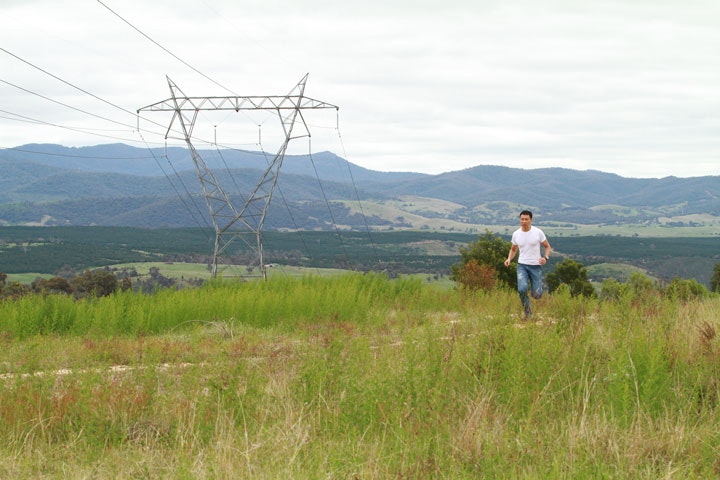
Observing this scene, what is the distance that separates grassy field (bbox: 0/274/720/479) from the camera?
582 centimetres

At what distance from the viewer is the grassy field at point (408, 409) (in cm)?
582

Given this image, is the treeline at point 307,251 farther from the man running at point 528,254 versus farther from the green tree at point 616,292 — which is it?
the man running at point 528,254

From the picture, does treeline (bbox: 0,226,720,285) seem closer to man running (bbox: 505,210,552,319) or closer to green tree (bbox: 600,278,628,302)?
green tree (bbox: 600,278,628,302)

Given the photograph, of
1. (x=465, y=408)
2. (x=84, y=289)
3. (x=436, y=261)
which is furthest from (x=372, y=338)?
(x=436, y=261)

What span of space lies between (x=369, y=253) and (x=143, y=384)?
5147 inches

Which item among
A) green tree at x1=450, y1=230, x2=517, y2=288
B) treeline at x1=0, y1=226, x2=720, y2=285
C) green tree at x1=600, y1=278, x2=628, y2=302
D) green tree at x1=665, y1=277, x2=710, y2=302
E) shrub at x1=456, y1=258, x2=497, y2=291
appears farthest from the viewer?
treeline at x1=0, y1=226, x2=720, y2=285

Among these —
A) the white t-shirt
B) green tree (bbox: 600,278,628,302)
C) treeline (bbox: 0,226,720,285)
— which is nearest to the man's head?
the white t-shirt

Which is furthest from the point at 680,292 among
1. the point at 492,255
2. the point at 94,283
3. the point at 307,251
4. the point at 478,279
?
the point at 307,251

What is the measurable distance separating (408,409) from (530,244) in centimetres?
855

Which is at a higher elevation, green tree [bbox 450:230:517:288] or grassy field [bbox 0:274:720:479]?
grassy field [bbox 0:274:720:479]

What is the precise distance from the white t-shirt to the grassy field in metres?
3.95

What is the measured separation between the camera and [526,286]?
1454cm

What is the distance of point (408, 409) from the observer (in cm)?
679

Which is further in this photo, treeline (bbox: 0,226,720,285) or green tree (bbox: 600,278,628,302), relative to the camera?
treeline (bbox: 0,226,720,285)
